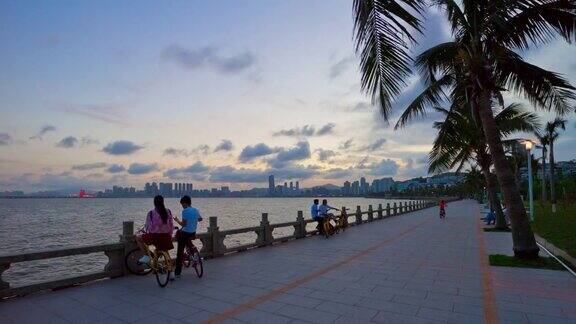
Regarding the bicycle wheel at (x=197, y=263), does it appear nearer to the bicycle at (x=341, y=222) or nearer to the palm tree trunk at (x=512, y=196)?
the palm tree trunk at (x=512, y=196)

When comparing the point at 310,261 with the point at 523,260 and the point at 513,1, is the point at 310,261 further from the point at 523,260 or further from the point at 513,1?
the point at 513,1

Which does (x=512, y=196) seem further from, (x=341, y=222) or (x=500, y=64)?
(x=341, y=222)

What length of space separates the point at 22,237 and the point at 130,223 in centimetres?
3822

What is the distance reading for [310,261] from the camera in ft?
35.1

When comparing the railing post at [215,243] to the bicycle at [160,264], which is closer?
the bicycle at [160,264]

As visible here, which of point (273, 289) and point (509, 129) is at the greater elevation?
point (509, 129)

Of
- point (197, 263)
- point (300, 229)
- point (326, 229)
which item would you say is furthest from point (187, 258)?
point (326, 229)

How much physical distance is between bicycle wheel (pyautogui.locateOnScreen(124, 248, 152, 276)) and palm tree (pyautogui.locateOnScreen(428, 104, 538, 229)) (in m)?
9.66

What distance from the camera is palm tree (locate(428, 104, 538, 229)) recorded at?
44.1ft

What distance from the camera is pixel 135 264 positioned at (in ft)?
29.0

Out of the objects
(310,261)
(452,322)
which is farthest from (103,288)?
(452,322)

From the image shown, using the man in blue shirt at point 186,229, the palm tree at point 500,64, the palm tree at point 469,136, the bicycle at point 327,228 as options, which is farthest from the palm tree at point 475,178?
the man in blue shirt at point 186,229

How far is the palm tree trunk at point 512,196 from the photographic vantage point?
10.2 metres

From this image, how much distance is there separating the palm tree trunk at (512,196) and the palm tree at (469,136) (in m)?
2.33
